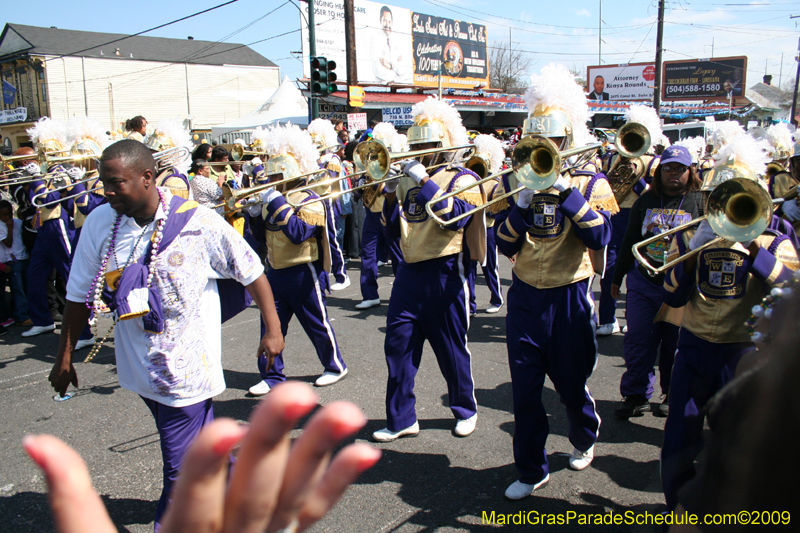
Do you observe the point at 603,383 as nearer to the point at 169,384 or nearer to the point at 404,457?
the point at 404,457

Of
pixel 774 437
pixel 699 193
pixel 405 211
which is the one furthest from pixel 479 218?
pixel 774 437

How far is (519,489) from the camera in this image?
10.3ft

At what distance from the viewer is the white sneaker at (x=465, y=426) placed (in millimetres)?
3951

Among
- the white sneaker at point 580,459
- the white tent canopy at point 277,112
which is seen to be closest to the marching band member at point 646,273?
the white sneaker at point 580,459

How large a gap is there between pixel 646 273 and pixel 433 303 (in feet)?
5.01

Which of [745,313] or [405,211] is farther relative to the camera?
[405,211]

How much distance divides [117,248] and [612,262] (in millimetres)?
5259

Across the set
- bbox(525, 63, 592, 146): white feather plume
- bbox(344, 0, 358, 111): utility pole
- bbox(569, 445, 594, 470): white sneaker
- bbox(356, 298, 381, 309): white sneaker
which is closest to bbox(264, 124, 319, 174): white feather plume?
bbox(356, 298, 381, 309): white sneaker

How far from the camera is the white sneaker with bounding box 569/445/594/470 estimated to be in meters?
3.44

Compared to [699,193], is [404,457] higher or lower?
lower

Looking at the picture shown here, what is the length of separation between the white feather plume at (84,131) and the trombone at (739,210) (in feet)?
23.8

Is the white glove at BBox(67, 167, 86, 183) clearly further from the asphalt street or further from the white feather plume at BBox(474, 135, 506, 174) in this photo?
the white feather plume at BBox(474, 135, 506, 174)

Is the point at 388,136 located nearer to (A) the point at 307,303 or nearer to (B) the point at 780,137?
(A) the point at 307,303

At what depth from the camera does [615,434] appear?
3941mm
